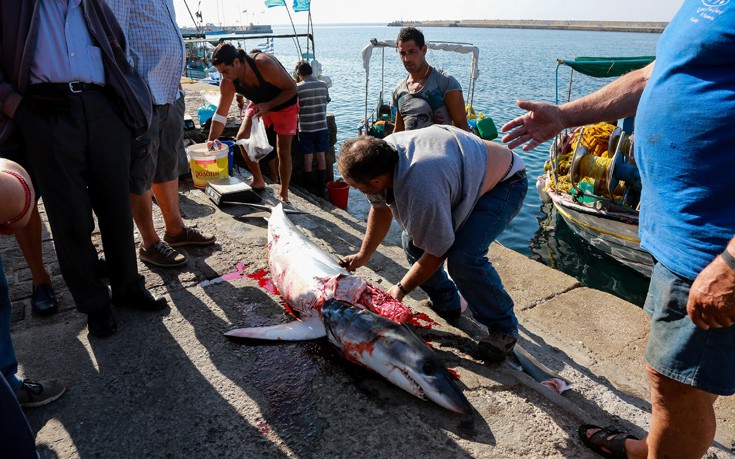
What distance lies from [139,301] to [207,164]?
298 centimetres

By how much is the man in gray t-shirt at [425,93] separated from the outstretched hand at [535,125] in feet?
7.60

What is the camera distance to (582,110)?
2.44 meters

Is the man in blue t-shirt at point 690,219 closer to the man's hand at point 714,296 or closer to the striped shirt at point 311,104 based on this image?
the man's hand at point 714,296

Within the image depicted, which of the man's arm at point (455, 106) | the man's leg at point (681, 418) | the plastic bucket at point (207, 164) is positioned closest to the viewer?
the man's leg at point (681, 418)

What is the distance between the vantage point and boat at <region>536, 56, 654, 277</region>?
7.68m

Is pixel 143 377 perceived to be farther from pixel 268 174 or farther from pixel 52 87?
pixel 268 174

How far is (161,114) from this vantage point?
3.78 metres

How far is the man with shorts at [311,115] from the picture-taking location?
721 centimetres

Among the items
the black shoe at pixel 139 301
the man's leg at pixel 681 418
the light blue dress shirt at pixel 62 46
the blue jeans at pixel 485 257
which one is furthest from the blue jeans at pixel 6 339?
the man's leg at pixel 681 418

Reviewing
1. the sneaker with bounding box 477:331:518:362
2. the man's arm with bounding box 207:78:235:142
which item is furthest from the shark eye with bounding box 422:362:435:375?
the man's arm with bounding box 207:78:235:142

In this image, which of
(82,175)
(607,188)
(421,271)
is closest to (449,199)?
(421,271)

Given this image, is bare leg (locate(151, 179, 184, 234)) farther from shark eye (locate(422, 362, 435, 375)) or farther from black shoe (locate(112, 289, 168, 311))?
shark eye (locate(422, 362, 435, 375))

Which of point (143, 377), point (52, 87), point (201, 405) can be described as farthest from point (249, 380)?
point (52, 87)

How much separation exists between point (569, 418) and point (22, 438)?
240cm
